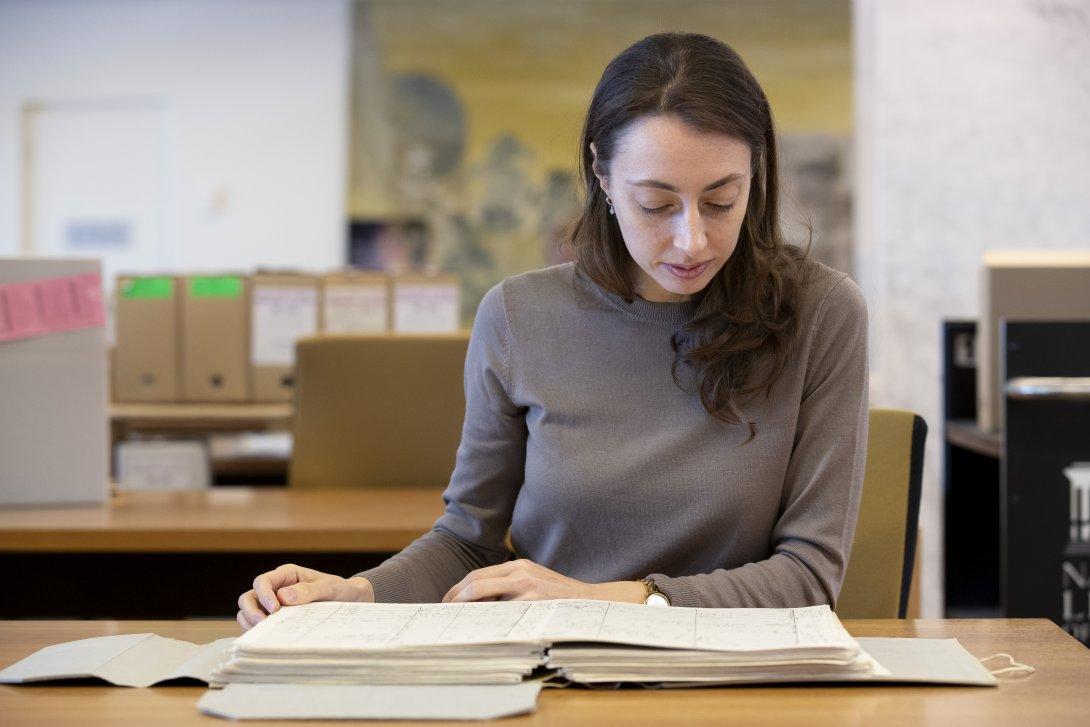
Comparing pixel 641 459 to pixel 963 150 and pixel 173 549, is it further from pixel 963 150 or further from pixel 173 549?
pixel 963 150

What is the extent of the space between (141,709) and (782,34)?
5417mm

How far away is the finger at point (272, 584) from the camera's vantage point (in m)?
1.09

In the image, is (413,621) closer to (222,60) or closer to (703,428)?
(703,428)

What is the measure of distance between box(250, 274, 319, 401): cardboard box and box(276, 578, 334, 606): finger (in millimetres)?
2180

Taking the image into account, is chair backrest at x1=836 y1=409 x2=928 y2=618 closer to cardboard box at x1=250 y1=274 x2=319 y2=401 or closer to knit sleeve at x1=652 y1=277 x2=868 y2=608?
knit sleeve at x1=652 y1=277 x2=868 y2=608

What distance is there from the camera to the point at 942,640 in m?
1.02

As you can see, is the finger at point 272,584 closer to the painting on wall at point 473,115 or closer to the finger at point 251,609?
the finger at point 251,609

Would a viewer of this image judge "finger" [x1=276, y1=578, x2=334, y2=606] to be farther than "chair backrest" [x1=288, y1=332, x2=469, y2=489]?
No

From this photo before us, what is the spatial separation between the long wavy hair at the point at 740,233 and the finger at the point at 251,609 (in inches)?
20.1

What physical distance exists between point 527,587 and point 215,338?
247 cm

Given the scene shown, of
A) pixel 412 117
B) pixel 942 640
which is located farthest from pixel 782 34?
pixel 942 640

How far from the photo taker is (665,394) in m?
1.33

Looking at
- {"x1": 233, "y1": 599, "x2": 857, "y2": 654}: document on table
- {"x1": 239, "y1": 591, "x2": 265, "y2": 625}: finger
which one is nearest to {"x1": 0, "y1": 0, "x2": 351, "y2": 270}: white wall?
{"x1": 239, "y1": 591, "x2": 265, "y2": 625}: finger

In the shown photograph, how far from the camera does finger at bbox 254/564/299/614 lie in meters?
1.09
